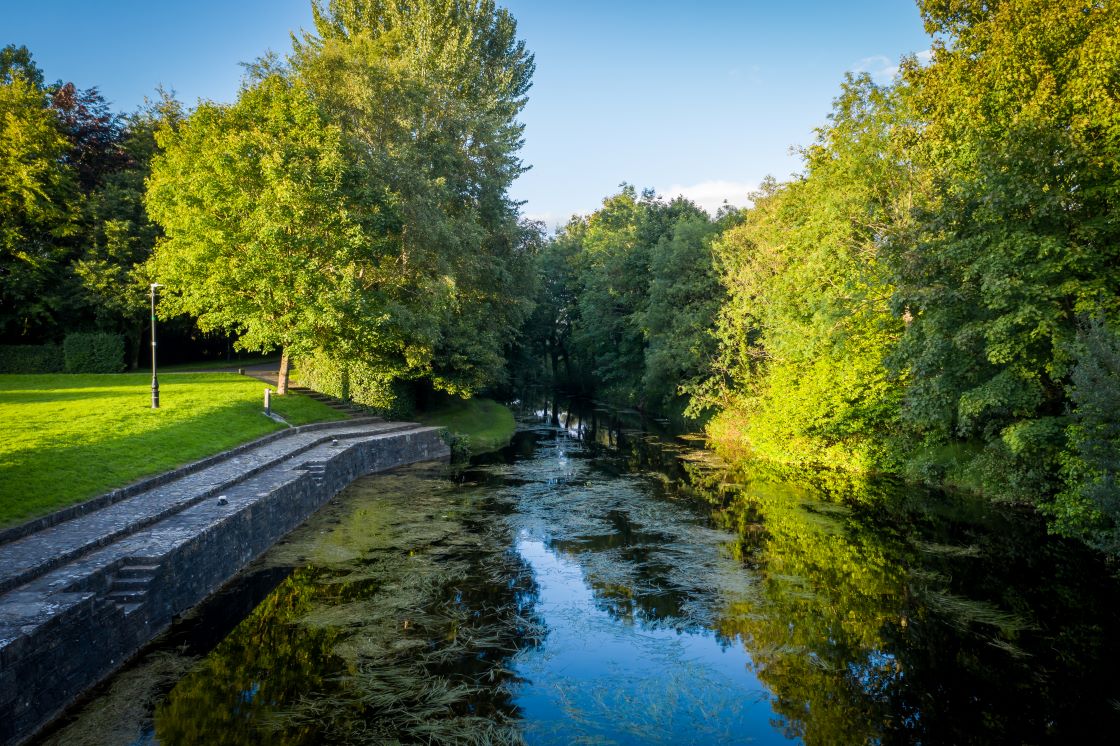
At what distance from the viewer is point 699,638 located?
12.9 meters

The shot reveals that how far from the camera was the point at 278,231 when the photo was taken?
27766 millimetres

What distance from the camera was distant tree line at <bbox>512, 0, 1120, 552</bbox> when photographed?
1811 cm

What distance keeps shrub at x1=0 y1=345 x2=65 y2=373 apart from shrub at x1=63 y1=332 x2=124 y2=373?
75 cm

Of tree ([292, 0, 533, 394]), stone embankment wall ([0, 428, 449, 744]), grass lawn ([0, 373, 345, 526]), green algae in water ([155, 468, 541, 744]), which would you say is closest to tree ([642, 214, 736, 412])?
tree ([292, 0, 533, 394])

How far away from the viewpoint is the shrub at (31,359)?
124ft

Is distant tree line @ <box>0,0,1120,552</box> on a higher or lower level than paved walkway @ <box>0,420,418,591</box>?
higher

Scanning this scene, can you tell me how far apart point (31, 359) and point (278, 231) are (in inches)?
848

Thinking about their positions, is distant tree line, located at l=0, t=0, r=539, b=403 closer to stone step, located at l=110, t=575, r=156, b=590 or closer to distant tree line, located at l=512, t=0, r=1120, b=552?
distant tree line, located at l=512, t=0, r=1120, b=552

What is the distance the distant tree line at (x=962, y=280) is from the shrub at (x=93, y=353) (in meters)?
33.3

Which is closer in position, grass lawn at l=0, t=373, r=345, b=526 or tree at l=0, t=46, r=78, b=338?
grass lawn at l=0, t=373, r=345, b=526

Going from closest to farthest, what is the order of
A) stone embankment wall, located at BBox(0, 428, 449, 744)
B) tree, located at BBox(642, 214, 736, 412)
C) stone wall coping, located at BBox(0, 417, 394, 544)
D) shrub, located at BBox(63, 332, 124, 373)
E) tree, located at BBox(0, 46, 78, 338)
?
stone embankment wall, located at BBox(0, 428, 449, 744) → stone wall coping, located at BBox(0, 417, 394, 544) → tree, located at BBox(0, 46, 78, 338) → shrub, located at BBox(63, 332, 124, 373) → tree, located at BBox(642, 214, 736, 412)

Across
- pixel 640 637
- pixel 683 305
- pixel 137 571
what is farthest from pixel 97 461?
pixel 683 305

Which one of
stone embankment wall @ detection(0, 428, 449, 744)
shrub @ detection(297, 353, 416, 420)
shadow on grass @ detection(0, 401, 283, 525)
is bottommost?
stone embankment wall @ detection(0, 428, 449, 744)

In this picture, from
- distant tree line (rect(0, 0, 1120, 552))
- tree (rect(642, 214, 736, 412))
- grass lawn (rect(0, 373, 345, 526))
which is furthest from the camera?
tree (rect(642, 214, 736, 412))
